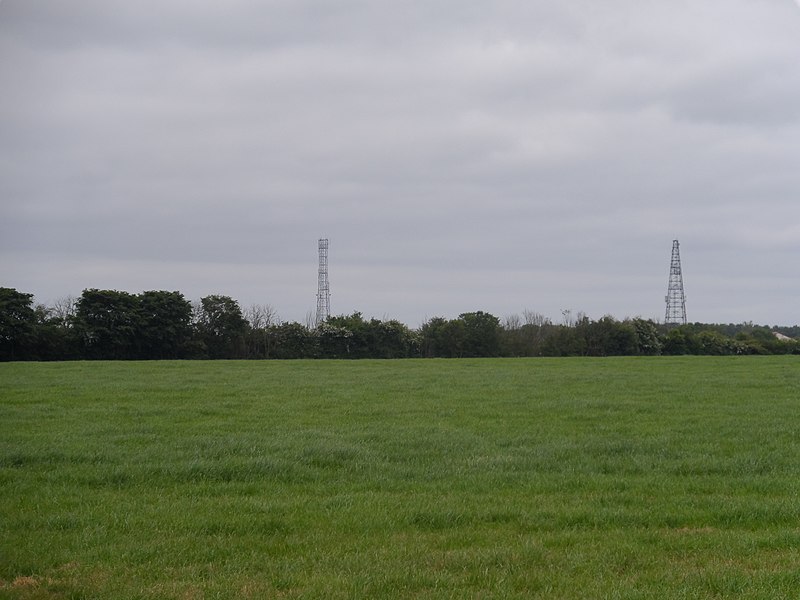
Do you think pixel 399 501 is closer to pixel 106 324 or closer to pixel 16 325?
pixel 16 325

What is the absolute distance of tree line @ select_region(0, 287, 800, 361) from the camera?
54844mm

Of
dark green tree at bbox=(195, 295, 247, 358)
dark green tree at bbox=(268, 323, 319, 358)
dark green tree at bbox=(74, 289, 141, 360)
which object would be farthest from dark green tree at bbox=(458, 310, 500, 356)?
dark green tree at bbox=(74, 289, 141, 360)

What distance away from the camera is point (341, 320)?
69250mm

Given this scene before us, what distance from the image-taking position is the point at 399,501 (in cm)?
843

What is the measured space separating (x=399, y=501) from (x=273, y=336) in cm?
5806

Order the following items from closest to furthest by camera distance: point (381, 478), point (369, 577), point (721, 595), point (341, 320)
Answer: point (721, 595) < point (369, 577) < point (381, 478) < point (341, 320)

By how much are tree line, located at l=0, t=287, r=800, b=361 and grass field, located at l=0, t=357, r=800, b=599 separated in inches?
1599

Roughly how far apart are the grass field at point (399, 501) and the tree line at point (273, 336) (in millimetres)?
40618

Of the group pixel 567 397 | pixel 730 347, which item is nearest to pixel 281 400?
pixel 567 397

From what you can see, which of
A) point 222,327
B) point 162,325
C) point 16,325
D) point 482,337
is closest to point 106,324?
point 162,325

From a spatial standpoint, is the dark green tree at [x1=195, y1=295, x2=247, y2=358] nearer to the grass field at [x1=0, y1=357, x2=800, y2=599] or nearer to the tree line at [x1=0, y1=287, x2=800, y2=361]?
the tree line at [x1=0, y1=287, x2=800, y2=361]

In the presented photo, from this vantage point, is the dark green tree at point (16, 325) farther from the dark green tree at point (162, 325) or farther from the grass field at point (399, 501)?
the grass field at point (399, 501)

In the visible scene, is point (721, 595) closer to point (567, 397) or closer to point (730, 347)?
point (567, 397)

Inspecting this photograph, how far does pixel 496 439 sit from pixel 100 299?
5059 cm
